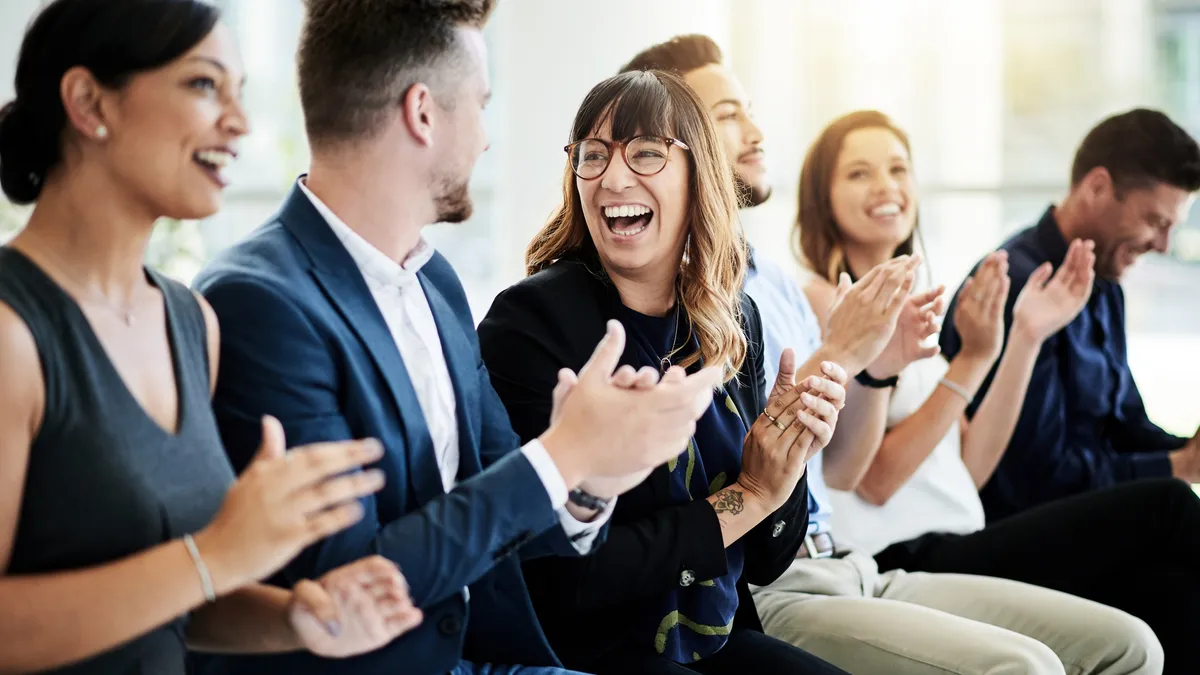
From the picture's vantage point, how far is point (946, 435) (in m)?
2.48

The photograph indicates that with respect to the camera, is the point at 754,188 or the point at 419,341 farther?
the point at 754,188

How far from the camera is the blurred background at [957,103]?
4.82 metres

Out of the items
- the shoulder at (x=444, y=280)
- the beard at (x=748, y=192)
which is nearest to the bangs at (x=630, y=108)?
the beard at (x=748, y=192)

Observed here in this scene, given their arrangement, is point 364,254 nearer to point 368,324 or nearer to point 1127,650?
point 368,324

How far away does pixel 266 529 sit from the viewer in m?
0.95

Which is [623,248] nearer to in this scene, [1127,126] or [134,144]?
[134,144]

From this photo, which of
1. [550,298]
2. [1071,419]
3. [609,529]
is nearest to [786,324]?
[550,298]

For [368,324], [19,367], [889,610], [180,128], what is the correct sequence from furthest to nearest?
[889,610]
[368,324]
[180,128]
[19,367]

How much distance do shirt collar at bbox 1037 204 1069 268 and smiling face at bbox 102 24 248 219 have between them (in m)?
2.29

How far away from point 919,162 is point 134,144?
4296mm

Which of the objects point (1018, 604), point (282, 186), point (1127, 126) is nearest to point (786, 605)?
point (1018, 604)

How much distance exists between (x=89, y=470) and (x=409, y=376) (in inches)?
16.0

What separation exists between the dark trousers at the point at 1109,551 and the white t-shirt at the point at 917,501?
4 cm

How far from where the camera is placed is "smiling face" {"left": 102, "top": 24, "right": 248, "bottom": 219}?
3.37 ft
